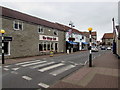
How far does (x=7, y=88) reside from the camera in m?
4.34

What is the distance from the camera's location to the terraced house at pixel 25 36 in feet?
43.5

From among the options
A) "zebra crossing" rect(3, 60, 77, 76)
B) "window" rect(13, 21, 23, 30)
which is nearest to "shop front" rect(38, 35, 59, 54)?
"window" rect(13, 21, 23, 30)

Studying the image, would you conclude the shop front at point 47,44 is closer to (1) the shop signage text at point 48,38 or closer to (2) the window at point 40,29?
(1) the shop signage text at point 48,38

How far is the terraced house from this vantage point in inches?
522

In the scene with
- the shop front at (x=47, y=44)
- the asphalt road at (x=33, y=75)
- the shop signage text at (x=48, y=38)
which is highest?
the shop signage text at (x=48, y=38)

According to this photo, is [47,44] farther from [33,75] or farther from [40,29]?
[33,75]

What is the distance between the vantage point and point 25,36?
605 inches

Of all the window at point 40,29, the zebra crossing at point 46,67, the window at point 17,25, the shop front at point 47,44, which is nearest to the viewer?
the zebra crossing at point 46,67

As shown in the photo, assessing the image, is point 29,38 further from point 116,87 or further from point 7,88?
point 116,87

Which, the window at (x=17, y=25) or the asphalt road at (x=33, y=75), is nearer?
the asphalt road at (x=33, y=75)

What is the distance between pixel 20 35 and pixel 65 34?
1309 centimetres

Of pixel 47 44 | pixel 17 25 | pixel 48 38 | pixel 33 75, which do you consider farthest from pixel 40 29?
pixel 33 75

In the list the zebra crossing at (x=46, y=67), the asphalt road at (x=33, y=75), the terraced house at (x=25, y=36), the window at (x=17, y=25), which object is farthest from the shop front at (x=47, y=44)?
the asphalt road at (x=33, y=75)

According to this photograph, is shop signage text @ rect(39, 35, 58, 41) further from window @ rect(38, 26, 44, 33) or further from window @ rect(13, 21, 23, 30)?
window @ rect(13, 21, 23, 30)
